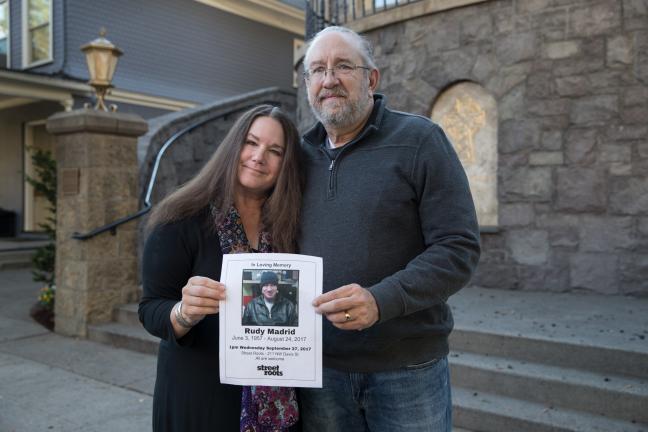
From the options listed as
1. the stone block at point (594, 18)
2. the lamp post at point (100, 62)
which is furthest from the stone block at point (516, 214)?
the lamp post at point (100, 62)

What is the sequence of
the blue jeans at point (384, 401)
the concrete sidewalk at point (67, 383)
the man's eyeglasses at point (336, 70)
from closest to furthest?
the blue jeans at point (384, 401), the man's eyeglasses at point (336, 70), the concrete sidewalk at point (67, 383)

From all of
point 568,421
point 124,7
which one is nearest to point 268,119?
point 568,421

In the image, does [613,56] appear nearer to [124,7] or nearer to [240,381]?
[240,381]

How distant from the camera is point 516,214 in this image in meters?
5.84

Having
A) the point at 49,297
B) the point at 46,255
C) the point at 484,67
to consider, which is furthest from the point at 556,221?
the point at 46,255

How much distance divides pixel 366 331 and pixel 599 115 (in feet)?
14.9

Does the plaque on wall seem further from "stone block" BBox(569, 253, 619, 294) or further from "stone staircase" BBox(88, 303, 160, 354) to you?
"stone block" BBox(569, 253, 619, 294)

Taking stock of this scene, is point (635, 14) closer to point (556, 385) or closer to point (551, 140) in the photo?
point (551, 140)

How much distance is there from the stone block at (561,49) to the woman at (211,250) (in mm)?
4522

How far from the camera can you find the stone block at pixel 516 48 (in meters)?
5.77

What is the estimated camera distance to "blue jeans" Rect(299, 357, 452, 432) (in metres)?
1.84

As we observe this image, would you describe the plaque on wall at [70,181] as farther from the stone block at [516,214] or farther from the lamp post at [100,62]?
the stone block at [516,214]

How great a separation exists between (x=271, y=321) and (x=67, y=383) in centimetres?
353

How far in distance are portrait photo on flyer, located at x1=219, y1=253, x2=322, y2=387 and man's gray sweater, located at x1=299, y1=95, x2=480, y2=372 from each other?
0.17 meters
